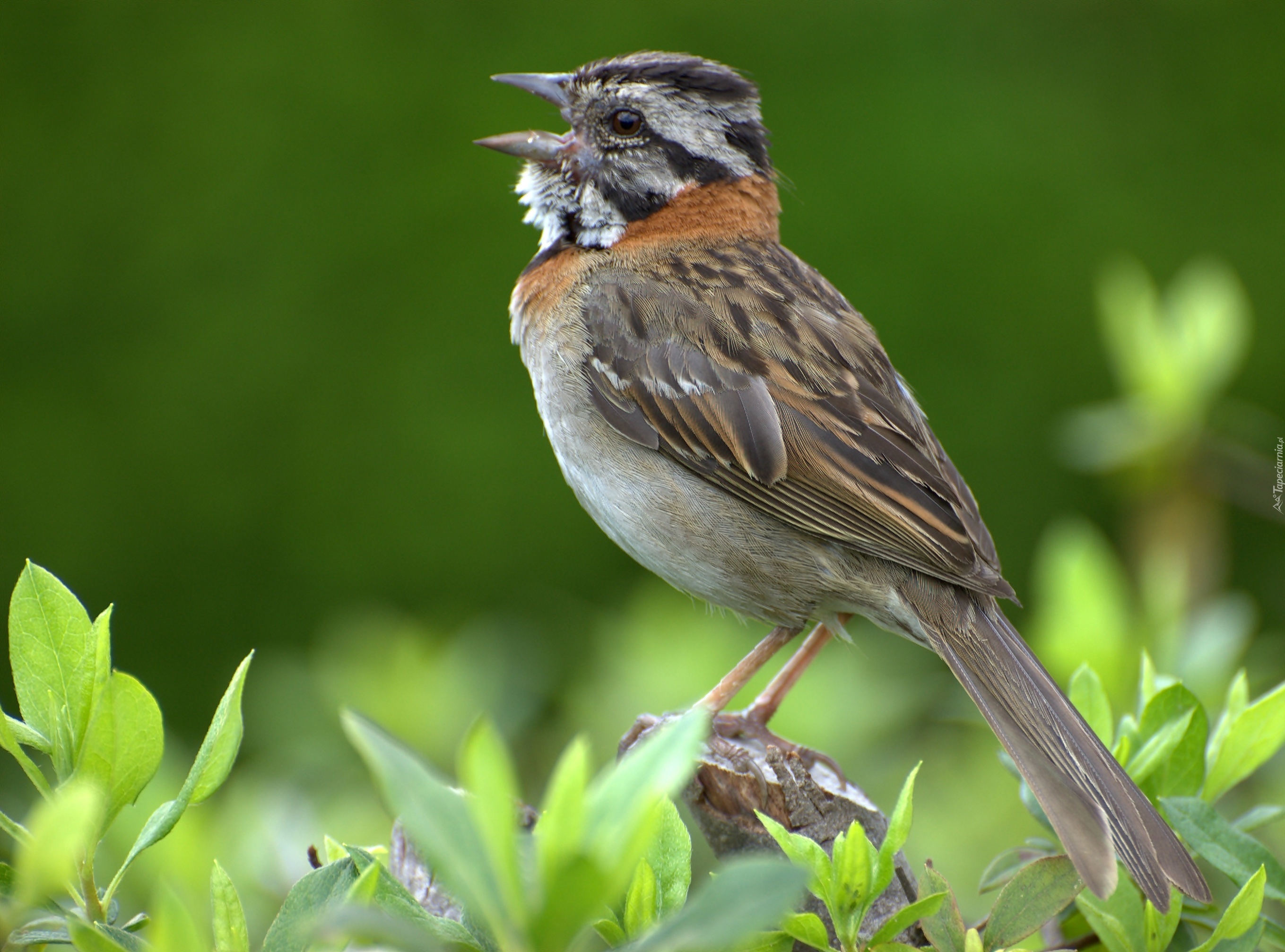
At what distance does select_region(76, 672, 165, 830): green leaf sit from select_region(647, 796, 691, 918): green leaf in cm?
47

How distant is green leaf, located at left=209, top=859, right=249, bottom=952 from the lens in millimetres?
1062

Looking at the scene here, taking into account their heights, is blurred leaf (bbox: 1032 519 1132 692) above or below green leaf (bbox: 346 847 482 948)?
below

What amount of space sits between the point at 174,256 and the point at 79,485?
3.57ft

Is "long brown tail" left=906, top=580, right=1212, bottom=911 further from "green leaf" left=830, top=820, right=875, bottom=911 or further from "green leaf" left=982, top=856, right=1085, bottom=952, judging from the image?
"green leaf" left=830, top=820, right=875, bottom=911

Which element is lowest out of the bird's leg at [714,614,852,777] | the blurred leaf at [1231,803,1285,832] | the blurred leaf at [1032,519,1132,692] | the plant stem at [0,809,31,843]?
the bird's leg at [714,614,852,777]

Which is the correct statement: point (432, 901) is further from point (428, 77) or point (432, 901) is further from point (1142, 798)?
point (428, 77)

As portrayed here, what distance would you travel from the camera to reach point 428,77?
18.5ft

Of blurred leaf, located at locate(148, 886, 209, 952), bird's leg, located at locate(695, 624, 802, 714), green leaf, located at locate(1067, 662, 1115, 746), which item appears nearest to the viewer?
blurred leaf, located at locate(148, 886, 209, 952)

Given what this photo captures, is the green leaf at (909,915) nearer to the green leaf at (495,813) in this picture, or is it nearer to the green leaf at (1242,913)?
the green leaf at (1242,913)

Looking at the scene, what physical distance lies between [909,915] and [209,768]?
2.18 ft

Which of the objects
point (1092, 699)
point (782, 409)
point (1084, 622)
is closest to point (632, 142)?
point (782, 409)

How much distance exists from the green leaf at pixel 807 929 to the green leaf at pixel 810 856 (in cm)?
3

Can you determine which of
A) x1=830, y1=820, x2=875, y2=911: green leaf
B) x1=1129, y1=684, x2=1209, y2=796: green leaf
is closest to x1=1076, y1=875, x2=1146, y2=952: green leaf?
x1=1129, y1=684, x2=1209, y2=796: green leaf

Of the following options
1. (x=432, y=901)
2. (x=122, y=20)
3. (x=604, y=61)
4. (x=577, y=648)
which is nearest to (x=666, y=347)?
(x=604, y=61)
